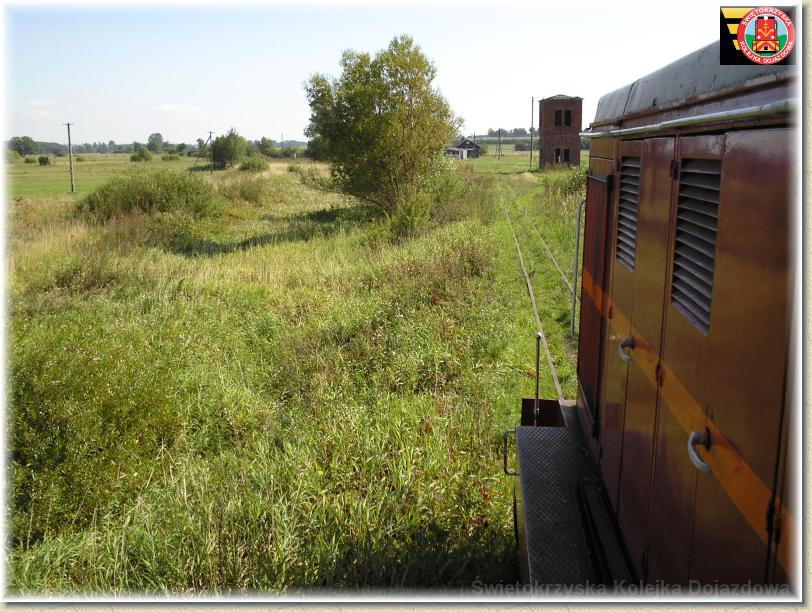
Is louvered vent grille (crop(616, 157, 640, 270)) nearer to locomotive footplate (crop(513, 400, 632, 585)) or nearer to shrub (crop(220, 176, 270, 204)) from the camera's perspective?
locomotive footplate (crop(513, 400, 632, 585))

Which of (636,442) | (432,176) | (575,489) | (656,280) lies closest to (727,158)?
(656,280)

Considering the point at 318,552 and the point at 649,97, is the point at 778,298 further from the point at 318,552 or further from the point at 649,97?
the point at 318,552

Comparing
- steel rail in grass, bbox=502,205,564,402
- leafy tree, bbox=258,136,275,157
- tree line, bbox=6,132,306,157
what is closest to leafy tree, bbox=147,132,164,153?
tree line, bbox=6,132,306,157

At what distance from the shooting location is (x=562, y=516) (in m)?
3.63

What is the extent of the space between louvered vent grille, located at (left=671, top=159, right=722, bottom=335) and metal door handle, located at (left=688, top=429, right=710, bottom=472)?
348mm

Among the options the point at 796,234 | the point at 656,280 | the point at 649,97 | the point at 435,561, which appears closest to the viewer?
the point at 796,234

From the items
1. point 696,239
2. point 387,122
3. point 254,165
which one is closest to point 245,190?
point 387,122

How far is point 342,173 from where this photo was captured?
2755 cm

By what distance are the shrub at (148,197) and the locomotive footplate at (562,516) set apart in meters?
24.9

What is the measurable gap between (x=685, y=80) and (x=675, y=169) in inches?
13.5

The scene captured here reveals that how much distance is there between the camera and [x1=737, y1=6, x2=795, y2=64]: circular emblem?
1745 millimetres

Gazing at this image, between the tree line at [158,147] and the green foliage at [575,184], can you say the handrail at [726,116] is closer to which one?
the green foliage at [575,184]

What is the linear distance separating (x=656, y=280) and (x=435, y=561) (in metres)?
2.53

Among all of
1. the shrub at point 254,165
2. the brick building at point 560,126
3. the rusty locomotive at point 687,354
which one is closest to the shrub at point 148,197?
the rusty locomotive at point 687,354
